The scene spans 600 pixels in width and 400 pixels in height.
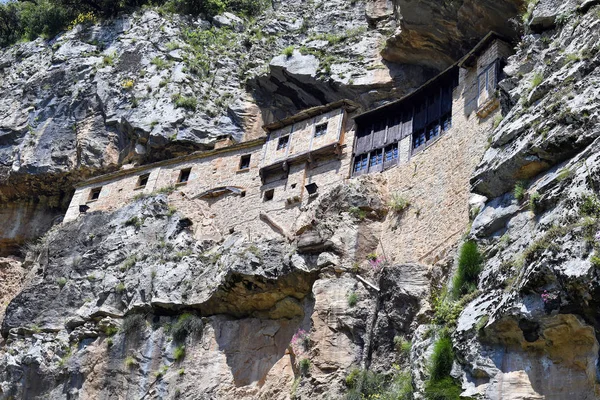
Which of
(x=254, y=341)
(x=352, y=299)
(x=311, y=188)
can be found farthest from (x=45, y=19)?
(x=352, y=299)

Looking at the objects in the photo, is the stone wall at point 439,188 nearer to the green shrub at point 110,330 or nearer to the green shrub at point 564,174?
the green shrub at point 564,174

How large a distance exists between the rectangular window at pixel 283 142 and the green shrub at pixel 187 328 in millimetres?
8932

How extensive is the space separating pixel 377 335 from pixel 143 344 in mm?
8676

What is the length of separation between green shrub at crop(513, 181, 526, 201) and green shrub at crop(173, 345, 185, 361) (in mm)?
13385

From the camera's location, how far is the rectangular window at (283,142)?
3038 cm

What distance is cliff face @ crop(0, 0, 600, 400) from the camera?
12.0m

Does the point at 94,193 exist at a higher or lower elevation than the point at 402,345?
higher

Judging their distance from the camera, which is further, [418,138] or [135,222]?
[135,222]

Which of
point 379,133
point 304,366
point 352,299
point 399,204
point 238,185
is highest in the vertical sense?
point 379,133

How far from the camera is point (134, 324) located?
25.0 m

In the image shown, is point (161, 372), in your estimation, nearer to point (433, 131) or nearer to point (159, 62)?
point (433, 131)

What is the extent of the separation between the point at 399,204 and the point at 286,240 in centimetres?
392

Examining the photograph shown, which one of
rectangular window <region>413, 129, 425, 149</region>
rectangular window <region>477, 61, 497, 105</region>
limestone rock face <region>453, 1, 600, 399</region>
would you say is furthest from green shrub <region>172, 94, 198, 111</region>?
limestone rock face <region>453, 1, 600, 399</region>

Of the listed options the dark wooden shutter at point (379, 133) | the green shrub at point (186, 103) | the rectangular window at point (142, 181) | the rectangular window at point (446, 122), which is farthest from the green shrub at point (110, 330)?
the green shrub at point (186, 103)
